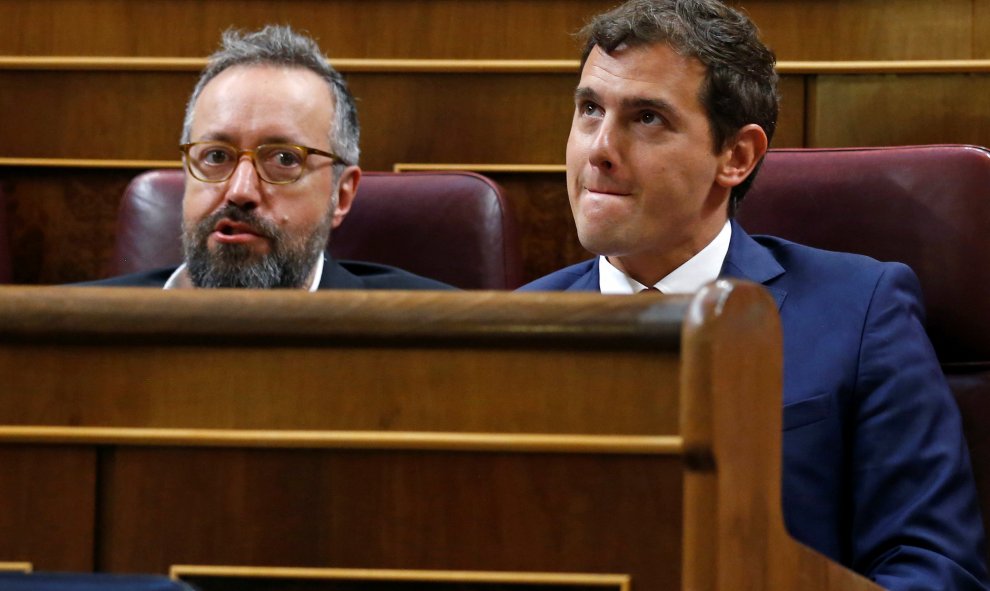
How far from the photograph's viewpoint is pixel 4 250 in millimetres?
1211

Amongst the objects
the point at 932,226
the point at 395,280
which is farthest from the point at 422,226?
the point at 932,226

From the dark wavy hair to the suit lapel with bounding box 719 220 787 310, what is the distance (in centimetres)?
5

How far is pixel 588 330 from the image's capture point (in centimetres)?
38

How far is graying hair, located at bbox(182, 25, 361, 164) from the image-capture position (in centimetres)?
105

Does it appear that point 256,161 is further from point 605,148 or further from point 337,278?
point 605,148

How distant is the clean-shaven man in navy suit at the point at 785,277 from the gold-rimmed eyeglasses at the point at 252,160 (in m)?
0.27

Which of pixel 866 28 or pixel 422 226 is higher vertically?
pixel 866 28

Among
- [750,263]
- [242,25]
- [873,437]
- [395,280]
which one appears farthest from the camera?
[242,25]

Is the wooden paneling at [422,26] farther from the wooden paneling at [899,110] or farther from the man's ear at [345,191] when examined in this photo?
the man's ear at [345,191]

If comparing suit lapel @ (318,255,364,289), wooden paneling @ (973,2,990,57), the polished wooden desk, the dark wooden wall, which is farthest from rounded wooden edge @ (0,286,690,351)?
wooden paneling @ (973,2,990,57)

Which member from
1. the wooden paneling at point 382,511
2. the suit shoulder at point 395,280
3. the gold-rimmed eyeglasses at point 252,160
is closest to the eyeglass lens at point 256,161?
the gold-rimmed eyeglasses at point 252,160

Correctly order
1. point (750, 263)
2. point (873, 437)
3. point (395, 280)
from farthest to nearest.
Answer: point (395, 280)
point (750, 263)
point (873, 437)

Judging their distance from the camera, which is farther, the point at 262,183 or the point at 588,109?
the point at 262,183

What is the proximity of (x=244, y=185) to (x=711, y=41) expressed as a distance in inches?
16.0
